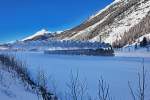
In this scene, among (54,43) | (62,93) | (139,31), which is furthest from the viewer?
(139,31)

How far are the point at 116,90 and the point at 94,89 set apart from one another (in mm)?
1109

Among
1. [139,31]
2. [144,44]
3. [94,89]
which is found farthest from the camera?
[139,31]

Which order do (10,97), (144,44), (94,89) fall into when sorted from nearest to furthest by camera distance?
(10,97) → (94,89) → (144,44)

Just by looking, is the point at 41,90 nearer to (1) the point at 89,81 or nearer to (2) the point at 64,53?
(1) the point at 89,81

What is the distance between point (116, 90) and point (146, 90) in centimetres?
147

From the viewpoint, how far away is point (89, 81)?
21484 mm

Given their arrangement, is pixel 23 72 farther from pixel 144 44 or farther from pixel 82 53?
pixel 144 44

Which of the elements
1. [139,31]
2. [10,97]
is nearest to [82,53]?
[10,97]

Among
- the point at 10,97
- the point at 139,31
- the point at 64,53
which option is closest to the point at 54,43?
the point at 139,31

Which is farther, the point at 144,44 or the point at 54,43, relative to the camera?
the point at 54,43

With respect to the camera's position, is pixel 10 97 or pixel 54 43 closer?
pixel 10 97

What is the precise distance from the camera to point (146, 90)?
1781cm

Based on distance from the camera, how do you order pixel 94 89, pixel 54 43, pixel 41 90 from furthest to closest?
1. pixel 54 43
2. pixel 94 89
3. pixel 41 90

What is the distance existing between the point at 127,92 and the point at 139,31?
157242mm
